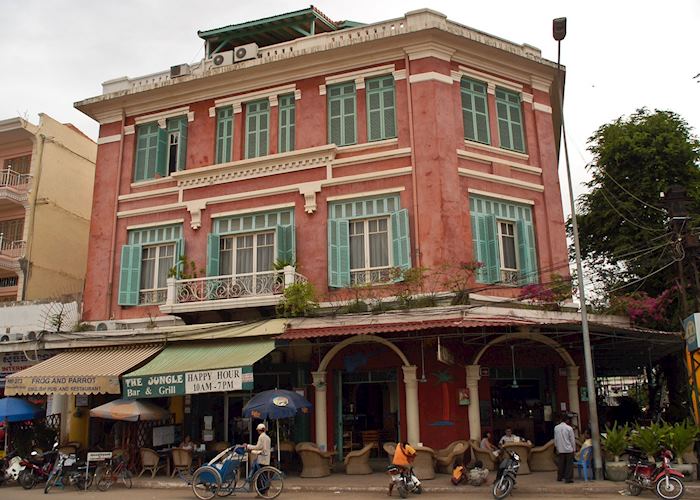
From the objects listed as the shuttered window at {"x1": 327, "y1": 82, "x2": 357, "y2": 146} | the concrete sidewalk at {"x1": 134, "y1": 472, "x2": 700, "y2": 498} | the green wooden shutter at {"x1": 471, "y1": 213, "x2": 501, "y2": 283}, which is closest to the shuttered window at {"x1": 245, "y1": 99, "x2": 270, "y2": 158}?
the shuttered window at {"x1": 327, "y1": 82, "x2": 357, "y2": 146}

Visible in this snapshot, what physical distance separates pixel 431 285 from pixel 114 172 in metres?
10.3

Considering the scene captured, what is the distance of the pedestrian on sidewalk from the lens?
11828 millimetres

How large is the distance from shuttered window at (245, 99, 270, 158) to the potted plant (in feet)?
36.5

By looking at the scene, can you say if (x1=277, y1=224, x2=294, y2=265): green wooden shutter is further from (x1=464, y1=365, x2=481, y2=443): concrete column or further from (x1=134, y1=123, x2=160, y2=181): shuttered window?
(x1=464, y1=365, x2=481, y2=443): concrete column

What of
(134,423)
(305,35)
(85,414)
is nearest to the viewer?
(134,423)

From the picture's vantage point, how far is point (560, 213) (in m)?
16.6

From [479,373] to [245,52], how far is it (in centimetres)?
1090

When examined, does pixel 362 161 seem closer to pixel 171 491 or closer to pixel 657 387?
pixel 171 491

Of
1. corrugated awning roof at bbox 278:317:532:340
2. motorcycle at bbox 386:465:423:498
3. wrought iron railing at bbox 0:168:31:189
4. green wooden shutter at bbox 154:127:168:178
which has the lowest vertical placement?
motorcycle at bbox 386:465:423:498

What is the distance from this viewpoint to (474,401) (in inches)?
556

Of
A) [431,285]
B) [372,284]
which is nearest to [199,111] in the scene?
[372,284]

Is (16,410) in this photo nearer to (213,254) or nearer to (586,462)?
(213,254)

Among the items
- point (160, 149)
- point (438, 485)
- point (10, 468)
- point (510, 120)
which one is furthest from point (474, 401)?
point (160, 149)

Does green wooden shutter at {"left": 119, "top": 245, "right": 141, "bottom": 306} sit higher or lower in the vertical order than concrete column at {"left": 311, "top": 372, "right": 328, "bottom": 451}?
higher
